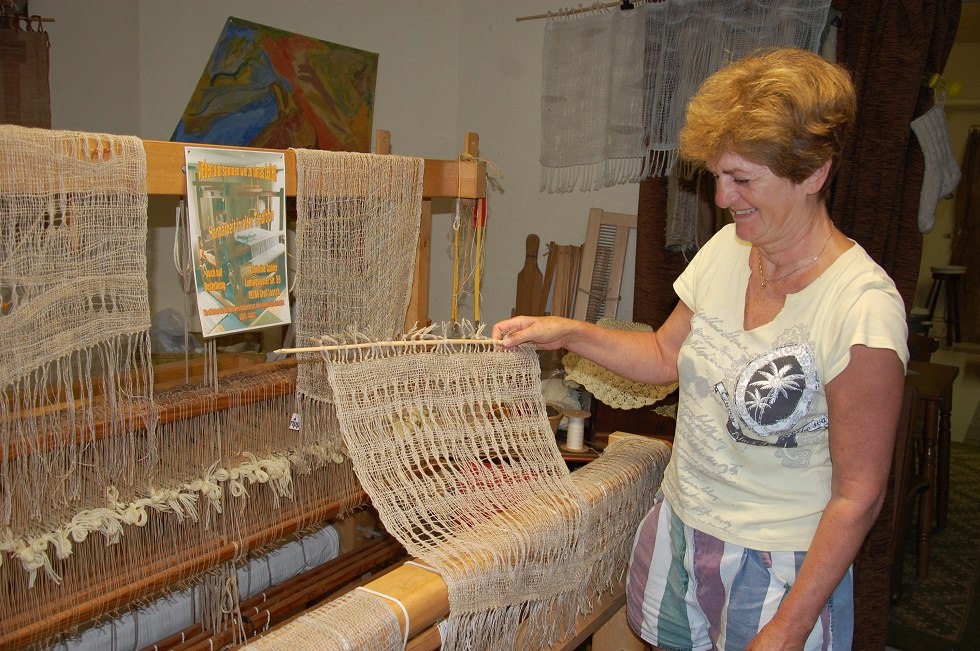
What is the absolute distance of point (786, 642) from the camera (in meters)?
1.21

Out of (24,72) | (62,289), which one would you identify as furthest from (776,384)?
(24,72)

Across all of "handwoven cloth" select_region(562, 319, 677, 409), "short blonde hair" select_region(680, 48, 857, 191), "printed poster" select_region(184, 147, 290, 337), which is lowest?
"handwoven cloth" select_region(562, 319, 677, 409)

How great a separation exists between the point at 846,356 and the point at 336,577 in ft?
4.64

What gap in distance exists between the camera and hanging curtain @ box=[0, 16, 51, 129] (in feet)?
9.08

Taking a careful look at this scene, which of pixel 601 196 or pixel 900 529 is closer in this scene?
pixel 900 529

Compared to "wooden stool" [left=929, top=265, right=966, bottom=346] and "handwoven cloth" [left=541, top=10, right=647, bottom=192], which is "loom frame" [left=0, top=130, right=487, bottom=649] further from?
"wooden stool" [left=929, top=265, right=966, bottom=346]

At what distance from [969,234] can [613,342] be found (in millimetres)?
6960

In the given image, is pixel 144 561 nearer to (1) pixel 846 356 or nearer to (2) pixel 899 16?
(1) pixel 846 356

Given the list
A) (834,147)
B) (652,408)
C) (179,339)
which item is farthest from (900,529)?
(179,339)

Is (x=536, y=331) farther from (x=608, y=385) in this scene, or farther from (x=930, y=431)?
(x=930, y=431)

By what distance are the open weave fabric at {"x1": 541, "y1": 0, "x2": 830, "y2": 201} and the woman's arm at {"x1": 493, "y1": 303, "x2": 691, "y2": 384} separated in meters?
1.39

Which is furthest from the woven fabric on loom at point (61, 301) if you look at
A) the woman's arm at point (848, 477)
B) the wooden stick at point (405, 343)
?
the woman's arm at point (848, 477)

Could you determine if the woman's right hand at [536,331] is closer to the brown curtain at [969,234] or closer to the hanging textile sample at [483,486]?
the hanging textile sample at [483,486]

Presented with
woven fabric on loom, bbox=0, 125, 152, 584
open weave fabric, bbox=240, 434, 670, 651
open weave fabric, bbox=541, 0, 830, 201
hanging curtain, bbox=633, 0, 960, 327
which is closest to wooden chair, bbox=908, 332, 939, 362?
hanging curtain, bbox=633, 0, 960, 327
